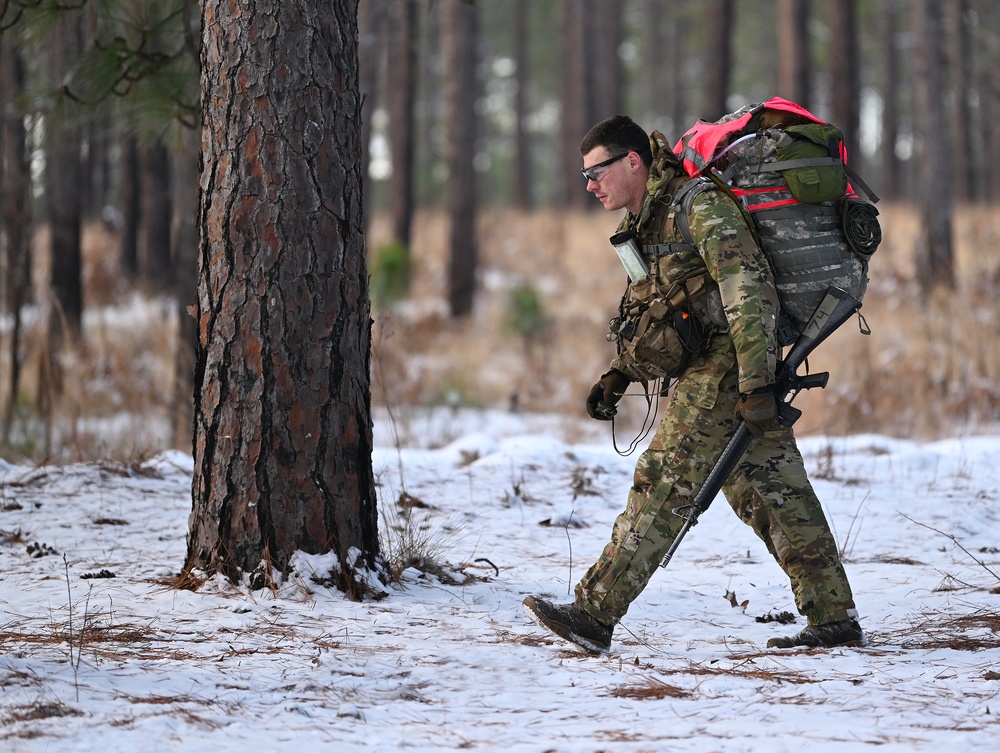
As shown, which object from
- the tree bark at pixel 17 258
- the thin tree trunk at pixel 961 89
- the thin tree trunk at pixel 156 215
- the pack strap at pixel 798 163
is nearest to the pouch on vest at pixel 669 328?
the pack strap at pixel 798 163

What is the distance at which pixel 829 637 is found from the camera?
3.45m

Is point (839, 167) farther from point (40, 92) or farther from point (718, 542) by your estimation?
point (40, 92)

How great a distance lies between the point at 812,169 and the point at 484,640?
70.1 inches

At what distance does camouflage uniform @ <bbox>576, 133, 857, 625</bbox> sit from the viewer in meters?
3.23

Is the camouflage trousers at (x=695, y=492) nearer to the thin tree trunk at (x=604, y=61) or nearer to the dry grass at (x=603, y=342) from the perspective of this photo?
the dry grass at (x=603, y=342)

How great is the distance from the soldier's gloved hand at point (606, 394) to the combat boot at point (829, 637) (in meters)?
0.91

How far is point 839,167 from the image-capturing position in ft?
10.8

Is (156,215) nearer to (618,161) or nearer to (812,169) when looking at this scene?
(618,161)

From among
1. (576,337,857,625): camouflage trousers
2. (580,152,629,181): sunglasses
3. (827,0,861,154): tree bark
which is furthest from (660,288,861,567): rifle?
(827,0,861,154): tree bark

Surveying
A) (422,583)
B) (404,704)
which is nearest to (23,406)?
(422,583)

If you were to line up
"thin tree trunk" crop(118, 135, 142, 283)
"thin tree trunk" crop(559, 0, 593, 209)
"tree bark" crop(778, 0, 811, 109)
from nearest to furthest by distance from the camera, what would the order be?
"tree bark" crop(778, 0, 811, 109) → "thin tree trunk" crop(118, 135, 142, 283) → "thin tree trunk" crop(559, 0, 593, 209)

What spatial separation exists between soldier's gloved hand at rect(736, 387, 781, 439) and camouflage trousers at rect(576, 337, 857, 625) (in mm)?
177

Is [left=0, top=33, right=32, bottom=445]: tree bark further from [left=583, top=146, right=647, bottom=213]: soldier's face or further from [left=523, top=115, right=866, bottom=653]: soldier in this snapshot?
[left=523, top=115, right=866, bottom=653]: soldier

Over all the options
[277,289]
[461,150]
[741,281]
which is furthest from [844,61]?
[277,289]
